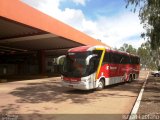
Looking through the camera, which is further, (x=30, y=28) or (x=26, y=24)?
(x=30, y=28)

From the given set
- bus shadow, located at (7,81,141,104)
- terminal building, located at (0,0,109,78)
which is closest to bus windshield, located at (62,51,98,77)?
bus shadow, located at (7,81,141,104)

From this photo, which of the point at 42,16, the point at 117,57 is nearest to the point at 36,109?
the point at 117,57

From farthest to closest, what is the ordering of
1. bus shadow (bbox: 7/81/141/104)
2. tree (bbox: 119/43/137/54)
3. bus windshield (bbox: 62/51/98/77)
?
tree (bbox: 119/43/137/54) < bus windshield (bbox: 62/51/98/77) < bus shadow (bbox: 7/81/141/104)

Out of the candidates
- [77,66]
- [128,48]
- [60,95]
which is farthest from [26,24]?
[128,48]

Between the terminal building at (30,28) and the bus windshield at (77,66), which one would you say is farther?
the terminal building at (30,28)

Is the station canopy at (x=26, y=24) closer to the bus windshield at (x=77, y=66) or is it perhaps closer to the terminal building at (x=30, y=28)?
the terminal building at (x=30, y=28)

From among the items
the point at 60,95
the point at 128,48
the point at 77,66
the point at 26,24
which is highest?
the point at 128,48

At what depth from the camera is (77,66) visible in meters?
17.3

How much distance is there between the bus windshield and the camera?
17.0 metres

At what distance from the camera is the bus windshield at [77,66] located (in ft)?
55.8

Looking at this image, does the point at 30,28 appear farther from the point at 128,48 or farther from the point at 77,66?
the point at 128,48

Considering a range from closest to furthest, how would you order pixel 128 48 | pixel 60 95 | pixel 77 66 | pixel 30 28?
1. pixel 60 95
2. pixel 77 66
3. pixel 30 28
4. pixel 128 48

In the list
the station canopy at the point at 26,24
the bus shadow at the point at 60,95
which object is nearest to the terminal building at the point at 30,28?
the station canopy at the point at 26,24

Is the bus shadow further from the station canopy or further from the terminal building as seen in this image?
the station canopy
